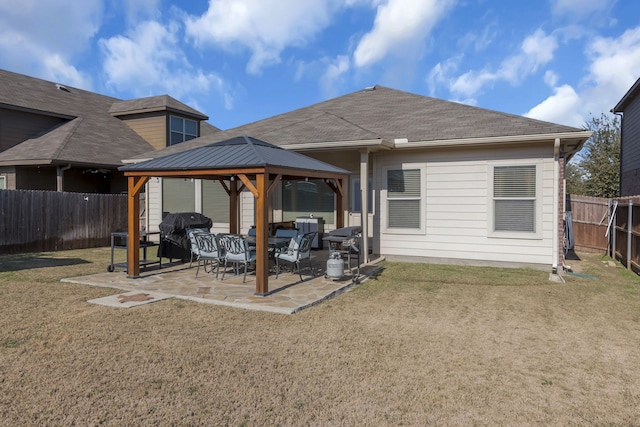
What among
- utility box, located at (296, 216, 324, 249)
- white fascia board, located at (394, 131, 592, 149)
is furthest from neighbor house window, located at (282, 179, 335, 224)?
white fascia board, located at (394, 131, 592, 149)

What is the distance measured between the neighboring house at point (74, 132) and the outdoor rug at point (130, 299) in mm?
10332

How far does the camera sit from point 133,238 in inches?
321

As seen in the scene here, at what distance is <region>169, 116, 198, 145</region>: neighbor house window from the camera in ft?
65.8

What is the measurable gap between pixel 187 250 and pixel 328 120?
17.6 feet

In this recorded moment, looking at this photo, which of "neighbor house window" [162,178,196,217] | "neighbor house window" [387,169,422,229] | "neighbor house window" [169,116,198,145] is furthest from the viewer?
"neighbor house window" [169,116,198,145]

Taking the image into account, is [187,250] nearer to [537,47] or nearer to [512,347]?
[512,347]

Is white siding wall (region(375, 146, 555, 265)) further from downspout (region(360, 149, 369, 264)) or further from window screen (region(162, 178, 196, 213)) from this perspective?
window screen (region(162, 178, 196, 213))

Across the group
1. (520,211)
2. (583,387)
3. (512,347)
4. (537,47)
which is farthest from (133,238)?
(537,47)

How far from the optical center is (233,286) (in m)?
7.47

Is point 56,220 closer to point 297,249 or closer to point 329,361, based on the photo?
point 297,249

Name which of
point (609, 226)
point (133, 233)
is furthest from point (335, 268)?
point (609, 226)

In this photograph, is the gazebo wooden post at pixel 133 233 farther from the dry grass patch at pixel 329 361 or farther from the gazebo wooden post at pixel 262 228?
the gazebo wooden post at pixel 262 228

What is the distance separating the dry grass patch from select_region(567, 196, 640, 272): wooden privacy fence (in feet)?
12.3

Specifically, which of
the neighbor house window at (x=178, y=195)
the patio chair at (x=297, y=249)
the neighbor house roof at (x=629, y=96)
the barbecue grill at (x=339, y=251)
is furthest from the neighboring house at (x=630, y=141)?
the neighbor house window at (x=178, y=195)
